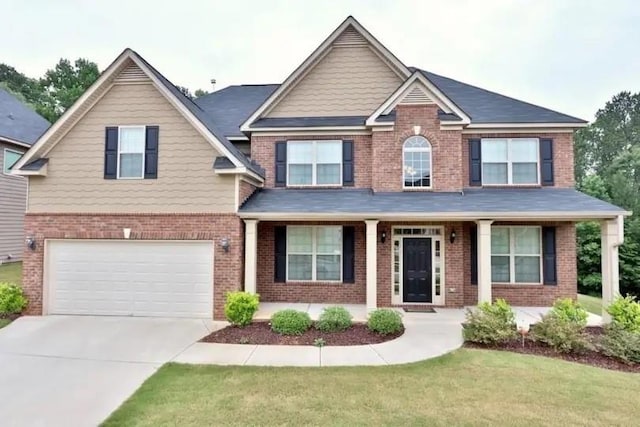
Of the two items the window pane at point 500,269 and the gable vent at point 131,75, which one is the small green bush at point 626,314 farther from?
the gable vent at point 131,75

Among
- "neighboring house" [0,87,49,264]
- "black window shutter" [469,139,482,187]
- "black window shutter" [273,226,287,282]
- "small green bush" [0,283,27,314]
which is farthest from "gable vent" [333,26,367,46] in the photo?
"neighboring house" [0,87,49,264]

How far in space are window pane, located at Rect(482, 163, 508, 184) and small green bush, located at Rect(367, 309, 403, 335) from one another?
244 inches

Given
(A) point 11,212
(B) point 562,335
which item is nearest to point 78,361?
(B) point 562,335

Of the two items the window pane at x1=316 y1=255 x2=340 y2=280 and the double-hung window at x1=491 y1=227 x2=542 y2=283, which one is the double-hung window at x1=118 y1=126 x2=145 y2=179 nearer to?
the window pane at x1=316 y1=255 x2=340 y2=280

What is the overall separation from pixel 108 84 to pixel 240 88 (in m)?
6.73

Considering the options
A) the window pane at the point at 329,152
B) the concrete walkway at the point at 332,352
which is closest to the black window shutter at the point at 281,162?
the window pane at the point at 329,152

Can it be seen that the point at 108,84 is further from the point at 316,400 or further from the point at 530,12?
the point at 530,12

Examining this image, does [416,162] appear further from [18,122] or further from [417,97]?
[18,122]

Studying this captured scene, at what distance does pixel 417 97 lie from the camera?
11164 mm

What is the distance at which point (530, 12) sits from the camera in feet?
57.1

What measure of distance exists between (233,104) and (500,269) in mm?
12020

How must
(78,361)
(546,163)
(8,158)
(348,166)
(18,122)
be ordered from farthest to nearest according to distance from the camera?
(18,122) → (8,158) → (348,166) → (546,163) → (78,361)

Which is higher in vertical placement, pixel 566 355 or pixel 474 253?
pixel 474 253

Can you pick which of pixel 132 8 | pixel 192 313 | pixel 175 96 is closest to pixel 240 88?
pixel 175 96
